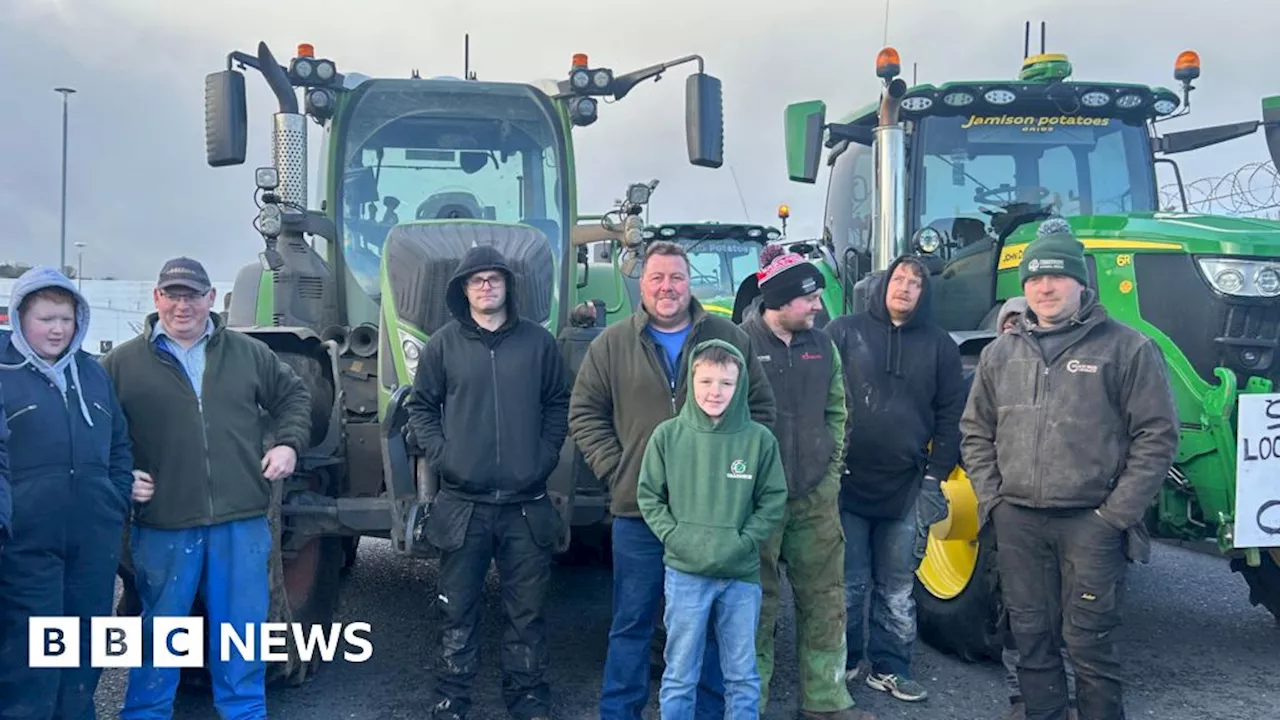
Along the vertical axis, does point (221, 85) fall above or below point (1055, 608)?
above

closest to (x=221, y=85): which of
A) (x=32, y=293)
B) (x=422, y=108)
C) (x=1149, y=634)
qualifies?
(x=422, y=108)

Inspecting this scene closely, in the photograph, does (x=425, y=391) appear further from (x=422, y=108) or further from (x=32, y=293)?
(x=422, y=108)

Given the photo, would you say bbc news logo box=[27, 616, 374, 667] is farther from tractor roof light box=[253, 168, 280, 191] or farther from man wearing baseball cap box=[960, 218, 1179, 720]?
man wearing baseball cap box=[960, 218, 1179, 720]

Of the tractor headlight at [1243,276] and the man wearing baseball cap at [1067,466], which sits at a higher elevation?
the tractor headlight at [1243,276]

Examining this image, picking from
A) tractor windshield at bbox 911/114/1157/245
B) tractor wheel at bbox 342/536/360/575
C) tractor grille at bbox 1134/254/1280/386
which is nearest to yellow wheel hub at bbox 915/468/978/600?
tractor grille at bbox 1134/254/1280/386

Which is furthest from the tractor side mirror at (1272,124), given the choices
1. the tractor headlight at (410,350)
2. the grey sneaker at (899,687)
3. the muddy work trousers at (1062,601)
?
the tractor headlight at (410,350)

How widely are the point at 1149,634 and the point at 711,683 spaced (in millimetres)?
2852

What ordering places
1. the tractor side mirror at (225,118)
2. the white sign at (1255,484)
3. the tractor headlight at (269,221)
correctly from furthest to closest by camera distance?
the tractor headlight at (269,221)
the tractor side mirror at (225,118)
the white sign at (1255,484)

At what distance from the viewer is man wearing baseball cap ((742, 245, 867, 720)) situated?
4160mm

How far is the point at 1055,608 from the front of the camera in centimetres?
391

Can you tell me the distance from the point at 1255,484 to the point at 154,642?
14.1 ft

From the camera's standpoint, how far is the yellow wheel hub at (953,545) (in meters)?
5.04

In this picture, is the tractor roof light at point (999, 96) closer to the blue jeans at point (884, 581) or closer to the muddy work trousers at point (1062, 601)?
the blue jeans at point (884, 581)

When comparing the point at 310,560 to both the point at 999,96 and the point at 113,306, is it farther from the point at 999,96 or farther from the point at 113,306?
the point at 113,306
